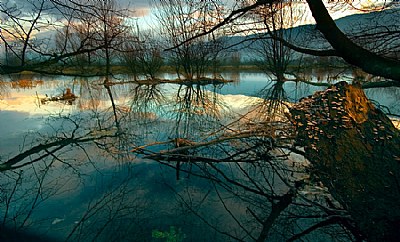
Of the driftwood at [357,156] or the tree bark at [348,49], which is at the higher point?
the tree bark at [348,49]

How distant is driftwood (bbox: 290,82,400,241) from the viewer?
182 centimetres

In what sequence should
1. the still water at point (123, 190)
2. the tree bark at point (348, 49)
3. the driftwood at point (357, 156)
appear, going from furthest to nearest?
1. the tree bark at point (348, 49)
2. the still water at point (123, 190)
3. the driftwood at point (357, 156)

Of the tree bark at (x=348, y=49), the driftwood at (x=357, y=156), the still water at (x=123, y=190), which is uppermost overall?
the tree bark at (x=348, y=49)

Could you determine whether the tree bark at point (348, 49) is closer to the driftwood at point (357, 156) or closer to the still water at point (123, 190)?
the driftwood at point (357, 156)

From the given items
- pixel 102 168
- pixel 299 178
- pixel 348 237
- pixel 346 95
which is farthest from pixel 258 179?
pixel 102 168

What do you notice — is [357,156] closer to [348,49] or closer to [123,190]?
[348,49]

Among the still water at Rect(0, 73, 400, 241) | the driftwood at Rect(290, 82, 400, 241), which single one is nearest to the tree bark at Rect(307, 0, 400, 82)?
the driftwood at Rect(290, 82, 400, 241)

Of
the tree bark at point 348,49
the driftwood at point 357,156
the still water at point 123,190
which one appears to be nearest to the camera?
the driftwood at point 357,156

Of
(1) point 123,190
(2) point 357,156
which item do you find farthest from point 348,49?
(1) point 123,190

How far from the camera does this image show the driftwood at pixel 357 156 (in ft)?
5.98

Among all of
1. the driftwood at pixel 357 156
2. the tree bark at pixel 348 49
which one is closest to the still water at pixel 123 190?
the driftwood at pixel 357 156

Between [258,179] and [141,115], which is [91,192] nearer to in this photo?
[258,179]

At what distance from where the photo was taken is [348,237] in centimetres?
195

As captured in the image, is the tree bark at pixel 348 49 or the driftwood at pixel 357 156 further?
the tree bark at pixel 348 49
